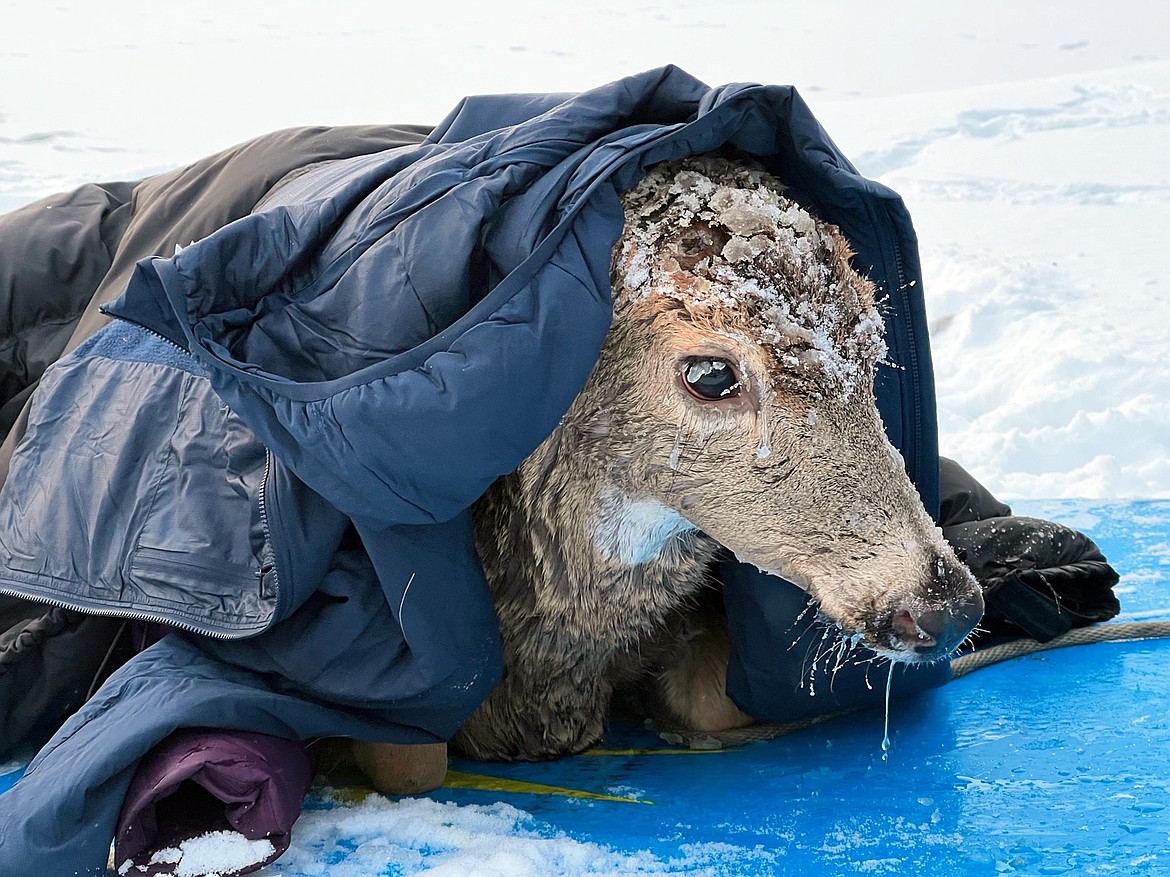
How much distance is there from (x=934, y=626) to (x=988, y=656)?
107 cm

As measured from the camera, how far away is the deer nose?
77.7 inches

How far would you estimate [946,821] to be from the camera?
228cm

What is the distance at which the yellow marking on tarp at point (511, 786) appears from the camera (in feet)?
7.93

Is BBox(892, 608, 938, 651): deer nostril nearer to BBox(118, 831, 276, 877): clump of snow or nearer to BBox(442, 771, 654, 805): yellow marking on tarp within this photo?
BBox(442, 771, 654, 805): yellow marking on tarp

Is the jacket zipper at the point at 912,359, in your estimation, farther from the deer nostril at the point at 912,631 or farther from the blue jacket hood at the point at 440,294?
the deer nostril at the point at 912,631

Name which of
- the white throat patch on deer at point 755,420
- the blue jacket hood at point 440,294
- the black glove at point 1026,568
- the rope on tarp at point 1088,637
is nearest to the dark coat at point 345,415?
Result: the blue jacket hood at point 440,294

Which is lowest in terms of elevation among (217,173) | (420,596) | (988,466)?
(988,466)

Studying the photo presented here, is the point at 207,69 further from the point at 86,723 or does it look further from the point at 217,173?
the point at 86,723

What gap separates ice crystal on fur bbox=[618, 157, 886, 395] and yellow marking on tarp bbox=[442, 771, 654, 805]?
0.88 meters

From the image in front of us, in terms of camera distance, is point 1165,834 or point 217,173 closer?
point 1165,834

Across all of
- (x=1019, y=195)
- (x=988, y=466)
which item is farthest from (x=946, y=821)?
(x=1019, y=195)

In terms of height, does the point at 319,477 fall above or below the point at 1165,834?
above

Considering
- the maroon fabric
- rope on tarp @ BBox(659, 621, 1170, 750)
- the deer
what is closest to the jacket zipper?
the deer

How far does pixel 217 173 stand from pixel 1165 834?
2327 millimetres
